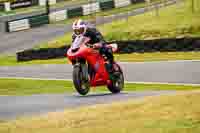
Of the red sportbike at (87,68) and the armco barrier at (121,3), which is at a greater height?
the red sportbike at (87,68)

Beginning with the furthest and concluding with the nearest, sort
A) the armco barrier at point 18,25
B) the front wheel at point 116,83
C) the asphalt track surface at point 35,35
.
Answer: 1. the armco barrier at point 18,25
2. the asphalt track surface at point 35,35
3. the front wheel at point 116,83

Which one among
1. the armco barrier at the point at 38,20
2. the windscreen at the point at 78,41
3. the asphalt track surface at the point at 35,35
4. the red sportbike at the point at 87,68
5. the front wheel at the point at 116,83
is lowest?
the asphalt track surface at the point at 35,35

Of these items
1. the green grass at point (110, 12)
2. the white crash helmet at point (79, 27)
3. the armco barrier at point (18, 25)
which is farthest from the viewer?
the green grass at point (110, 12)

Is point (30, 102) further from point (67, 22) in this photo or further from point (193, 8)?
point (67, 22)

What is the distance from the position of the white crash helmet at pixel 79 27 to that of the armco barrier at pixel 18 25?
3706 cm

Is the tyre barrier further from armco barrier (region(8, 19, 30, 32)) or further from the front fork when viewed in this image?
the front fork

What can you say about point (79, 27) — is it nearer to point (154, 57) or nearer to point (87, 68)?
point (87, 68)

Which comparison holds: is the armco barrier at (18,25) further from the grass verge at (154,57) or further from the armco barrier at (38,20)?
the grass verge at (154,57)

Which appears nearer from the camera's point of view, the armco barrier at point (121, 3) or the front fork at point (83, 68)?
the front fork at point (83, 68)

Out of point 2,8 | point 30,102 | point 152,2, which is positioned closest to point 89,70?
point 30,102

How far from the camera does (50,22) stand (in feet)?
173

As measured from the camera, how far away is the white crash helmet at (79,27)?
45.6 ft

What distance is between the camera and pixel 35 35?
47.4 metres

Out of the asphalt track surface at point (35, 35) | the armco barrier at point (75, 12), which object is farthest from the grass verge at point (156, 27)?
the armco barrier at point (75, 12)
